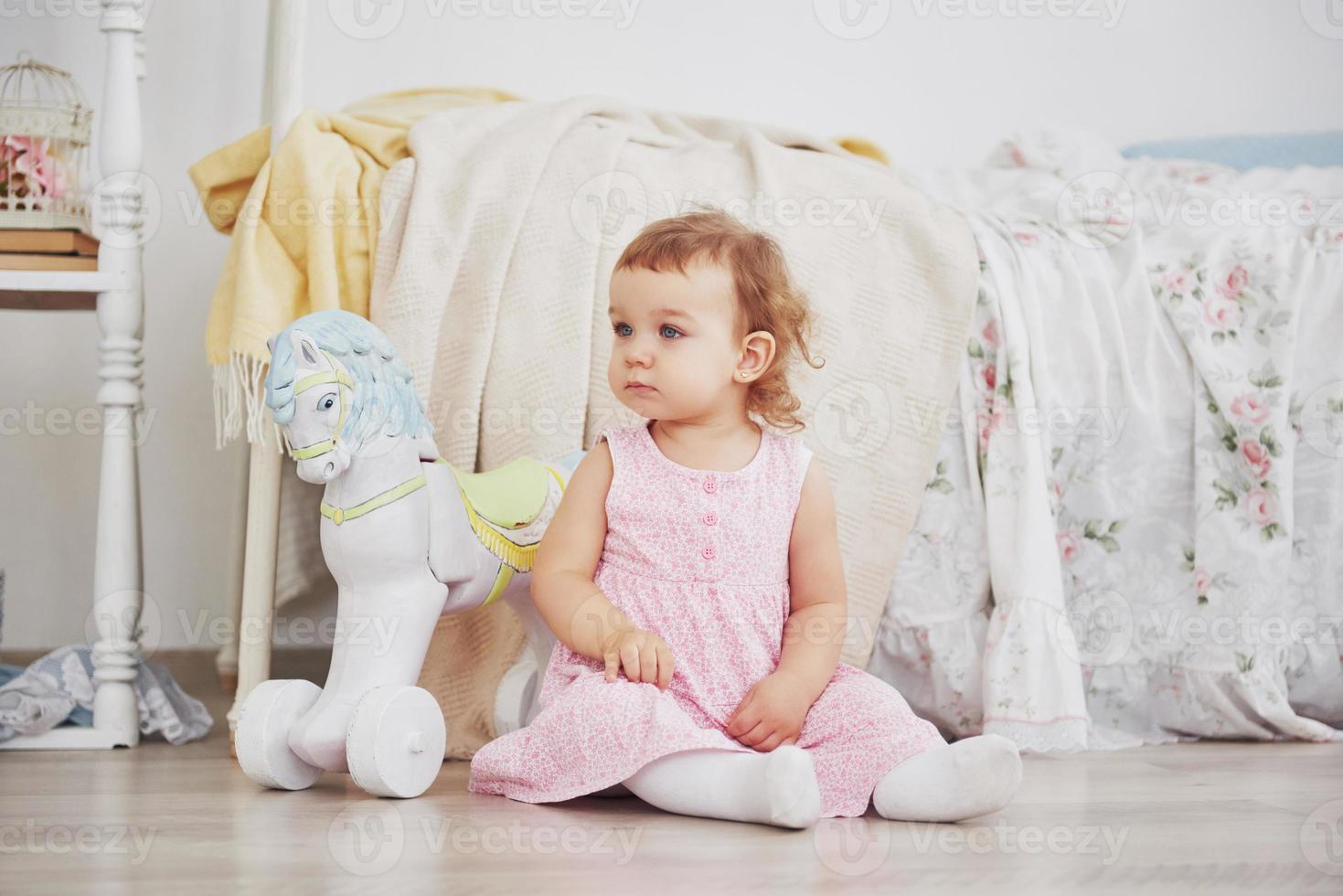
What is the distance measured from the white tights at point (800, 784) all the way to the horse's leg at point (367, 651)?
0.75 feet

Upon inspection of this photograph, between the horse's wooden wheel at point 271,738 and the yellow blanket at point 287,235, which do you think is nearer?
the horse's wooden wheel at point 271,738

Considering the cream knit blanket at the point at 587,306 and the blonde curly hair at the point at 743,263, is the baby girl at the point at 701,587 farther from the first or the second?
the cream knit blanket at the point at 587,306

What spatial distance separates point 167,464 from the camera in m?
1.97

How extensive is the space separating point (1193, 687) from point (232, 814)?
1.00m

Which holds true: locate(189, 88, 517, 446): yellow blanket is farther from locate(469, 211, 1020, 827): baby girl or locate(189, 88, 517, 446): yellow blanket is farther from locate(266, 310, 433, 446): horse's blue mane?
locate(469, 211, 1020, 827): baby girl

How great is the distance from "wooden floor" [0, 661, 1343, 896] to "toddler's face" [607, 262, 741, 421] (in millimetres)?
340

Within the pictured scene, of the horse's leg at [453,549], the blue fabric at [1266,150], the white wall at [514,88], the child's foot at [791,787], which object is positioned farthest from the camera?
the blue fabric at [1266,150]

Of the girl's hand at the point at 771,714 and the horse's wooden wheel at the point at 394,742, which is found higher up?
the girl's hand at the point at 771,714

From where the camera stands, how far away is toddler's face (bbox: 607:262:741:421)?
107 centimetres

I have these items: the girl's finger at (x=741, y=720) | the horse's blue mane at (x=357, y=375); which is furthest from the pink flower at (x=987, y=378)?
the horse's blue mane at (x=357, y=375)

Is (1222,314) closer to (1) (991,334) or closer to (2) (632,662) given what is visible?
(1) (991,334)

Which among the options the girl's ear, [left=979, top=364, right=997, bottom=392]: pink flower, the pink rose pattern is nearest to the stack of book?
the girl's ear

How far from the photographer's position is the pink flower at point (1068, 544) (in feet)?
4.64

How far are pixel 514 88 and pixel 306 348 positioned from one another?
4.31 ft
